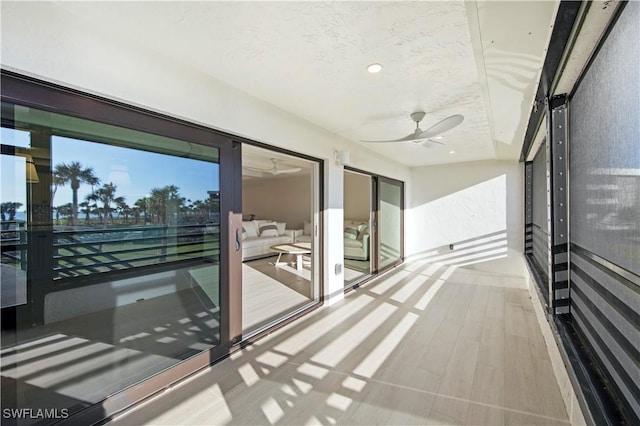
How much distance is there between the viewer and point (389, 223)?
5.36m

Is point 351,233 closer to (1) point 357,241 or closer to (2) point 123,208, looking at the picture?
(1) point 357,241

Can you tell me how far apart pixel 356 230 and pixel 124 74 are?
5.09m

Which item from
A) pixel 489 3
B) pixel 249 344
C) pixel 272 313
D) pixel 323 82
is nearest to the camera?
pixel 489 3

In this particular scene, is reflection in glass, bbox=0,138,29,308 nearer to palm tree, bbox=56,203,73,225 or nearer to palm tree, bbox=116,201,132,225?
palm tree, bbox=56,203,73,225

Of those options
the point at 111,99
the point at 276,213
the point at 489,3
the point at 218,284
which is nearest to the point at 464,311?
the point at 218,284

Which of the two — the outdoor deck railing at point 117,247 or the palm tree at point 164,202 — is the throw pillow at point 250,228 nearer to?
the outdoor deck railing at point 117,247

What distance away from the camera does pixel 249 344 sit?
8.04 ft

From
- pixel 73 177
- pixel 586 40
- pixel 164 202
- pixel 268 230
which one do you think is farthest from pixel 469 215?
pixel 73 177

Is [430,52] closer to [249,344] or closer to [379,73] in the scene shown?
[379,73]

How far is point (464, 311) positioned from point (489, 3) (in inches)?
123

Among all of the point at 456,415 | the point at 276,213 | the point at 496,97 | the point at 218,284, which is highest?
the point at 496,97

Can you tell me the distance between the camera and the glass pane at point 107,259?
4.48 feet

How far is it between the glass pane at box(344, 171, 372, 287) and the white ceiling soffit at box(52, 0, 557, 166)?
81.3 inches

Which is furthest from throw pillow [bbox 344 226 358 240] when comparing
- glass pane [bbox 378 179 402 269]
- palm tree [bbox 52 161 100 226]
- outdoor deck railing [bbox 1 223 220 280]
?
palm tree [bbox 52 161 100 226]
